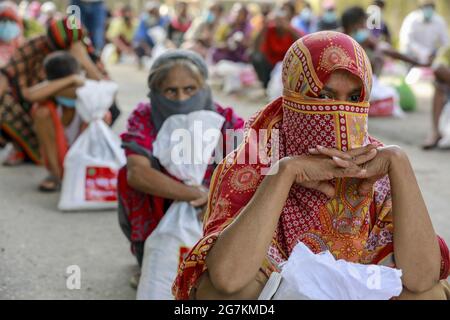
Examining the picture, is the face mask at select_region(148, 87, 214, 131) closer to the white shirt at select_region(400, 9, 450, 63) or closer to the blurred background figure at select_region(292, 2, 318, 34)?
the white shirt at select_region(400, 9, 450, 63)

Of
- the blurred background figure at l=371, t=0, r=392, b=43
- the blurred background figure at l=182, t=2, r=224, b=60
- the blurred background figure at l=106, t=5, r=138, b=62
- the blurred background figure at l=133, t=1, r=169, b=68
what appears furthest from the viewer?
the blurred background figure at l=106, t=5, r=138, b=62

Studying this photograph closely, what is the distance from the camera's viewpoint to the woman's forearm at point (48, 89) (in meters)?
5.46

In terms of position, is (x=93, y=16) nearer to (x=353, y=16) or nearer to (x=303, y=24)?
(x=353, y=16)

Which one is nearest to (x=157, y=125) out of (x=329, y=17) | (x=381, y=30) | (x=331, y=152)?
(x=331, y=152)

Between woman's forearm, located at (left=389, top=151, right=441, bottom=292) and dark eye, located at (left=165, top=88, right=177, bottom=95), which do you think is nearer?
woman's forearm, located at (left=389, top=151, right=441, bottom=292)

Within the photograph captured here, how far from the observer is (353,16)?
8.58 metres

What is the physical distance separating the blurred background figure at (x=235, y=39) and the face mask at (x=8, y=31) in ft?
18.4

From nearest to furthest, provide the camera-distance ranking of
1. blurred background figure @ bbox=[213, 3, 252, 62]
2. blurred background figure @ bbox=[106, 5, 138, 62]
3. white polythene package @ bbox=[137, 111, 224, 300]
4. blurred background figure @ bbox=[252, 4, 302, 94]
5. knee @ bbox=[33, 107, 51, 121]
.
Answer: white polythene package @ bbox=[137, 111, 224, 300] < knee @ bbox=[33, 107, 51, 121] < blurred background figure @ bbox=[252, 4, 302, 94] < blurred background figure @ bbox=[213, 3, 252, 62] < blurred background figure @ bbox=[106, 5, 138, 62]

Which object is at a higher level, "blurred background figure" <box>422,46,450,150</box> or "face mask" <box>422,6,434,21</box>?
"face mask" <box>422,6,434,21</box>

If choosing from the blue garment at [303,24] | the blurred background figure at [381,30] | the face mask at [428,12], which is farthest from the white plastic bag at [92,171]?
the blue garment at [303,24]

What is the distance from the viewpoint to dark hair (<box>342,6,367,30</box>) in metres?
8.56

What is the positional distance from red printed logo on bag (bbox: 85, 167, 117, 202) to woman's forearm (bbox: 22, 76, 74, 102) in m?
0.67

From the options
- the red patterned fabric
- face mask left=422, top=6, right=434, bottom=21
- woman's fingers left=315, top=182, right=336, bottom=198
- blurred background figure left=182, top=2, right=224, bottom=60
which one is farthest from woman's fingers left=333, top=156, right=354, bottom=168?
blurred background figure left=182, top=2, right=224, bottom=60
